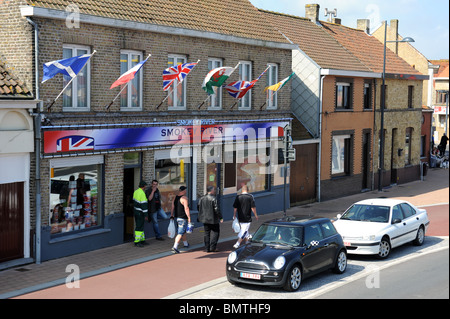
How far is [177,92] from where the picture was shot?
18.4 metres

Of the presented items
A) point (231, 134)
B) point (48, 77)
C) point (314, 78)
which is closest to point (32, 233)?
point (48, 77)

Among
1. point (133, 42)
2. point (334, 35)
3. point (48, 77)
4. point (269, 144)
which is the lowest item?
point (269, 144)

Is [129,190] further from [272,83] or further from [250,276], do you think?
[272,83]

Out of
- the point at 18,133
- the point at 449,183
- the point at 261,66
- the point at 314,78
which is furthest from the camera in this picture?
the point at 314,78

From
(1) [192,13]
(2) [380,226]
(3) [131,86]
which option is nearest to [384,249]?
(2) [380,226]

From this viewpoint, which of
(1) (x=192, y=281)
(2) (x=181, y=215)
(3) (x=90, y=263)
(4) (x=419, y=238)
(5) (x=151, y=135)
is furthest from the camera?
(5) (x=151, y=135)

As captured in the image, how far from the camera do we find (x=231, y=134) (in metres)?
20.4

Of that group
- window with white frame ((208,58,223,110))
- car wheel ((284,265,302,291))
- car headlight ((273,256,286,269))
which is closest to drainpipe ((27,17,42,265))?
car headlight ((273,256,286,269))

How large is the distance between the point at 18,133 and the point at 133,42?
4.69m

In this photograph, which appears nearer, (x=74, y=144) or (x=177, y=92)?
(x=74, y=144)

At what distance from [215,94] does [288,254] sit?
31.1ft

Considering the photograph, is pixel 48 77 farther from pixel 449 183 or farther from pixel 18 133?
pixel 449 183

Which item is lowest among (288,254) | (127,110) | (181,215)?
(288,254)

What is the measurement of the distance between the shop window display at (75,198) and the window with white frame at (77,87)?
5.51 feet
